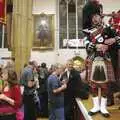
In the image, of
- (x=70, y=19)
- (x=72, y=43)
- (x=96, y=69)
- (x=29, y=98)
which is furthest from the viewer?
(x=70, y=19)

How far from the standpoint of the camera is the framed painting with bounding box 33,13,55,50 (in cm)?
1942

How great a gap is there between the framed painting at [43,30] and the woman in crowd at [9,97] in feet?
46.1

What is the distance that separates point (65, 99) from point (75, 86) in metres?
0.42

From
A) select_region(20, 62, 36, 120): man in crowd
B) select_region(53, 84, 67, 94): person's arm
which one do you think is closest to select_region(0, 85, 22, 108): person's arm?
select_region(20, 62, 36, 120): man in crowd

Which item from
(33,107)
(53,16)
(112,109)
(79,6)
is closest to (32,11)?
(53,16)

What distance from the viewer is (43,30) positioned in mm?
19703

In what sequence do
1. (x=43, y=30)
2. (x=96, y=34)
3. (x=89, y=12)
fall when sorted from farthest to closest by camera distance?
1. (x=43, y=30)
2. (x=89, y=12)
3. (x=96, y=34)

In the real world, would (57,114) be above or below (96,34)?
below

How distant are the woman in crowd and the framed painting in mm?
14039

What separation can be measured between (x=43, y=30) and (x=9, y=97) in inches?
574

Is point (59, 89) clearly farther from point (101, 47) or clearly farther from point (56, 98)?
point (101, 47)

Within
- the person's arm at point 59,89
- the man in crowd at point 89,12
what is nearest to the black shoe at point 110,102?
the man in crowd at point 89,12

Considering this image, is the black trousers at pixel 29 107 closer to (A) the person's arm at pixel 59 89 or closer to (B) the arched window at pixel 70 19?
(A) the person's arm at pixel 59 89

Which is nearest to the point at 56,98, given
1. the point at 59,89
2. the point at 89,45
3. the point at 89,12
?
the point at 59,89
